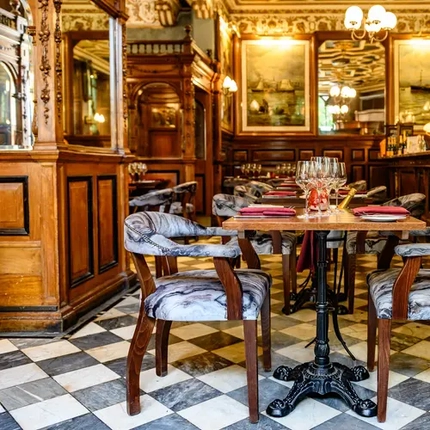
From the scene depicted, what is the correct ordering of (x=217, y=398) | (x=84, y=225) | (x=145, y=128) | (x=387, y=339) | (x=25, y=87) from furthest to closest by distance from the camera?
(x=145, y=128) < (x=84, y=225) < (x=25, y=87) < (x=217, y=398) < (x=387, y=339)

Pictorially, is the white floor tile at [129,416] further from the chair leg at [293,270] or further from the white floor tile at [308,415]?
the chair leg at [293,270]

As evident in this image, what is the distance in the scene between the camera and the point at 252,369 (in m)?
2.13

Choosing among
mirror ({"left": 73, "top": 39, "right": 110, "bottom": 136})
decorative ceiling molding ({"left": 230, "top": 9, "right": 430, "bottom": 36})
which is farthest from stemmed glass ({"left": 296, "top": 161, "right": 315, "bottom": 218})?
decorative ceiling molding ({"left": 230, "top": 9, "right": 430, "bottom": 36})

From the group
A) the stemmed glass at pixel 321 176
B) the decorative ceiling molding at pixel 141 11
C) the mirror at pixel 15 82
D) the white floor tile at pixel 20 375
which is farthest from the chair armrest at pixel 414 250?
the decorative ceiling molding at pixel 141 11

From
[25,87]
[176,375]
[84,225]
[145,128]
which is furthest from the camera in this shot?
[145,128]

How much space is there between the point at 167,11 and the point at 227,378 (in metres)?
8.00

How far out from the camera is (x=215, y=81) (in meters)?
9.44

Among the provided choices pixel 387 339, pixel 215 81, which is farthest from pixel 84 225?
pixel 215 81

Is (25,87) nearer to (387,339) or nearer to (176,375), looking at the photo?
(176,375)

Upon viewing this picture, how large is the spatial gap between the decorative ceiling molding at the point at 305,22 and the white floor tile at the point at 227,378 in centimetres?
957

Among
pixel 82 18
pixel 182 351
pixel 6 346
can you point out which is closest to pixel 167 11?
pixel 82 18

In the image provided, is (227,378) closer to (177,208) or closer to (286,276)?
(286,276)

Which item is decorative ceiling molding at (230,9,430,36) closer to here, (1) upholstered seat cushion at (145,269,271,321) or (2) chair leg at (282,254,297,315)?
(2) chair leg at (282,254,297,315)

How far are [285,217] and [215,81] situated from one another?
24.9 ft
